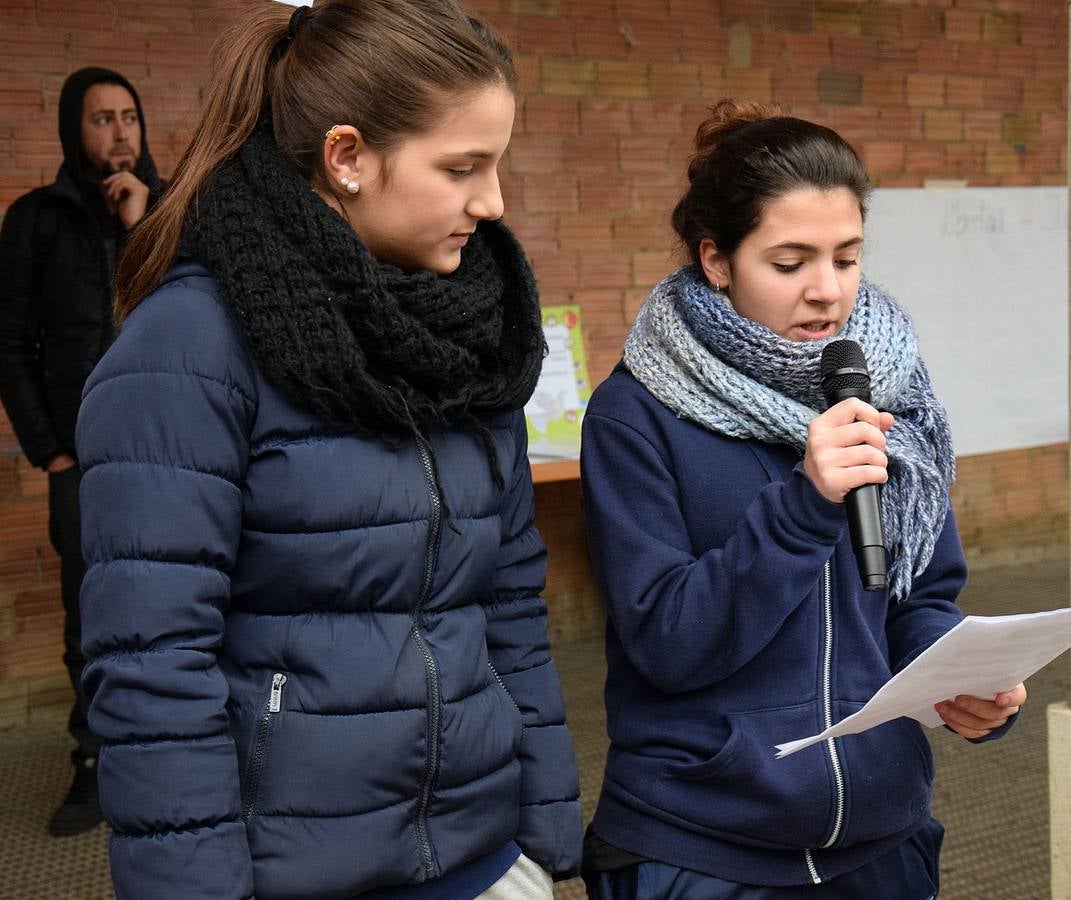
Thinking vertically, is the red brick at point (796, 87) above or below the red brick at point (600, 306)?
above

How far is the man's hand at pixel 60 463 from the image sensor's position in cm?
368

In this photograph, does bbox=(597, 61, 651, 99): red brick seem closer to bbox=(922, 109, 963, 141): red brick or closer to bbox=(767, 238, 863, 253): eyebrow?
bbox=(922, 109, 963, 141): red brick

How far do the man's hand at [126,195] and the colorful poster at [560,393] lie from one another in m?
1.72

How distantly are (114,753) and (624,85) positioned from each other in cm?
468

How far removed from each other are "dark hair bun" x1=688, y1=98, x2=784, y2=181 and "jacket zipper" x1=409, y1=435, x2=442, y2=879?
692 millimetres

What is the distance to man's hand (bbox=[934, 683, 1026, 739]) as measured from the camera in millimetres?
1612

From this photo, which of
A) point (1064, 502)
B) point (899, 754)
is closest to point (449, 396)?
point (899, 754)

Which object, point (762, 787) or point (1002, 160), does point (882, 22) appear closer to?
point (1002, 160)

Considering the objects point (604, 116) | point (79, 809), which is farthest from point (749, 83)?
point (79, 809)

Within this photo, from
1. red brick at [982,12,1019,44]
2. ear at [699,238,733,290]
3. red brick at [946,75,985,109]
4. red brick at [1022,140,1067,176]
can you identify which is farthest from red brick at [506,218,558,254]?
ear at [699,238,733,290]

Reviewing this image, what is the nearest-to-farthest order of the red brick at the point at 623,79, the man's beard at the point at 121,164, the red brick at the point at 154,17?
the man's beard at the point at 121,164, the red brick at the point at 154,17, the red brick at the point at 623,79

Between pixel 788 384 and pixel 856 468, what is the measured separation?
0.26m

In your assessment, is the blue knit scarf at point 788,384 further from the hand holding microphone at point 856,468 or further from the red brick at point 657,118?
the red brick at point 657,118

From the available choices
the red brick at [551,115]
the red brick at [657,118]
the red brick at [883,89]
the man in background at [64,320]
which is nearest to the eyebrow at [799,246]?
the man in background at [64,320]
